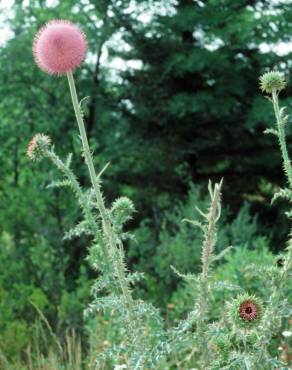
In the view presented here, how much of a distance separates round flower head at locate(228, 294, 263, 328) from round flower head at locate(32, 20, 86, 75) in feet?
3.70

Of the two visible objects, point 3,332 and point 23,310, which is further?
point 23,310

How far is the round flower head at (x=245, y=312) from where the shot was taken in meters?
2.97

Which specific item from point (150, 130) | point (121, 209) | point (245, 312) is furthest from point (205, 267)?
point (150, 130)

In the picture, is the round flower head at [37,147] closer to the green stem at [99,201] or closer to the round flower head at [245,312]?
the green stem at [99,201]

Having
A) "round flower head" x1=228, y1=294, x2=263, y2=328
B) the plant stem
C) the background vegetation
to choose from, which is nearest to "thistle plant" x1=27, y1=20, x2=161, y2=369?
the plant stem

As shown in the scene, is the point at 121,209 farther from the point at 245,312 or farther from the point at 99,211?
the point at 245,312

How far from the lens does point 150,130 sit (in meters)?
9.47

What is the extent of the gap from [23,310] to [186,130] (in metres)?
3.49

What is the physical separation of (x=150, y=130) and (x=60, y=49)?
6687 millimetres

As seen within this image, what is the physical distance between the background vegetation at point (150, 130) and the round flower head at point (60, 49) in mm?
4329

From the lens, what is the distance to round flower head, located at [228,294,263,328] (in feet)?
9.74

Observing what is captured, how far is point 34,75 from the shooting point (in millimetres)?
8266

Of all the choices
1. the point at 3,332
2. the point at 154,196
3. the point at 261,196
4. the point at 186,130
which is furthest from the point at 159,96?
the point at 3,332

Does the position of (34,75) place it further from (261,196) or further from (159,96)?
(261,196)
